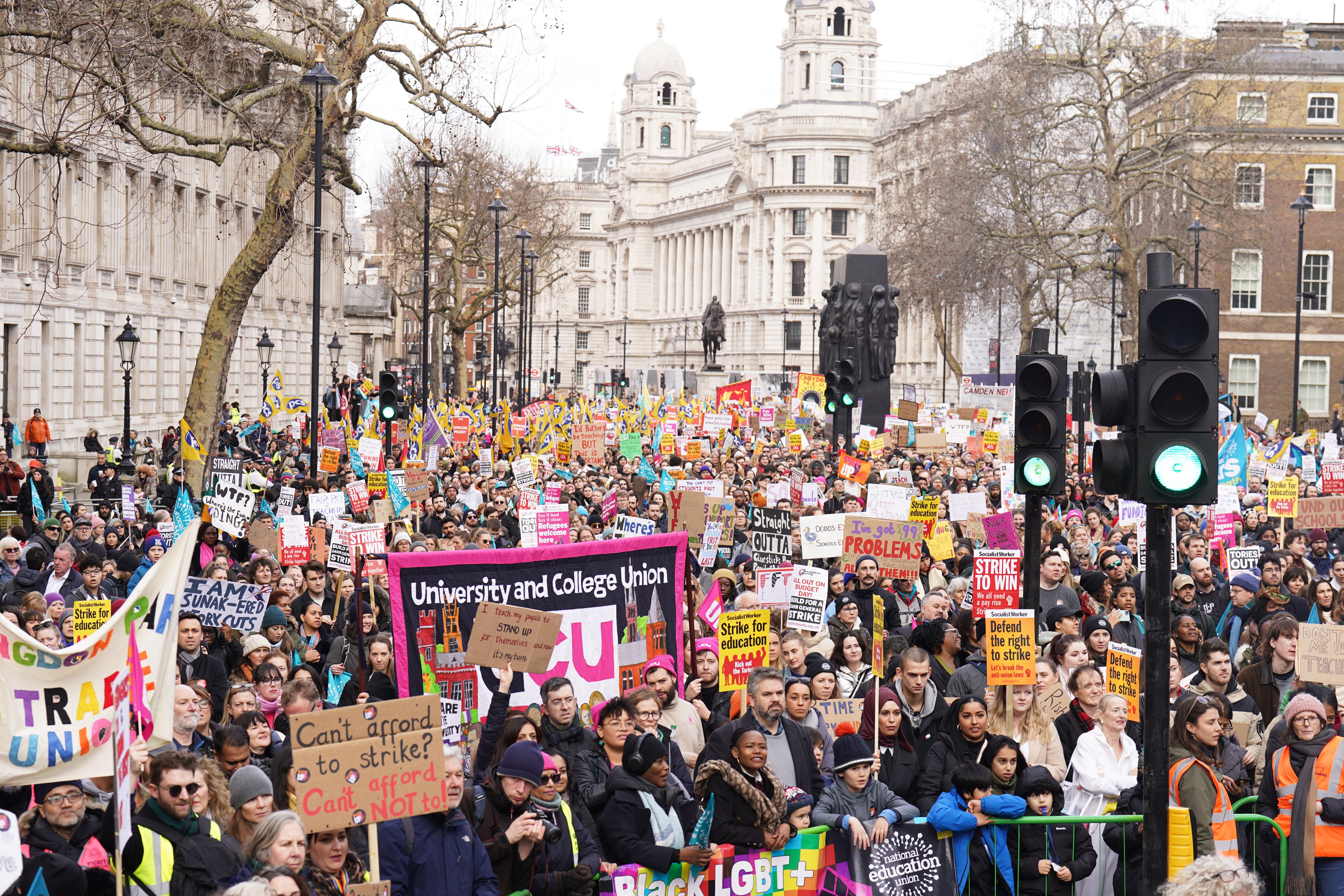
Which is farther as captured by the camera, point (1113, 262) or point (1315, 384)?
point (1315, 384)

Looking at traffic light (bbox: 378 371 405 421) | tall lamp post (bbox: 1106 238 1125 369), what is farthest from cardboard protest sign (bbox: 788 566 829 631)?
tall lamp post (bbox: 1106 238 1125 369)


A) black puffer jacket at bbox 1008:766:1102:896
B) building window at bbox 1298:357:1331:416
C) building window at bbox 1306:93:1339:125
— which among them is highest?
building window at bbox 1306:93:1339:125

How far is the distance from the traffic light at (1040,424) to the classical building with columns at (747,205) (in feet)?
268

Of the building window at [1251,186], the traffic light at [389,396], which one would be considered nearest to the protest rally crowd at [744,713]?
the traffic light at [389,396]

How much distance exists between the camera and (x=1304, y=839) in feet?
24.3

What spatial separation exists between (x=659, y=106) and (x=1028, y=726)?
157 metres

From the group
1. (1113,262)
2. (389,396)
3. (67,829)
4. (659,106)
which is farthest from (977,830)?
(659,106)

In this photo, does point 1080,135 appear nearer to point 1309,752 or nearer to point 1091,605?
point 1091,605

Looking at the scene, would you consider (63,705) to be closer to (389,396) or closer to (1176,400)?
(1176,400)

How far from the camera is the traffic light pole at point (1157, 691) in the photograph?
6.68m

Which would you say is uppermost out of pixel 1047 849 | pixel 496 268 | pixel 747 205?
pixel 747 205

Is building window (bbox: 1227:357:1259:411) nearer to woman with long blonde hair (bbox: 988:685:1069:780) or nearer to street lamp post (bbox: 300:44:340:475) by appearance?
street lamp post (bbox: 300:44:340:475)

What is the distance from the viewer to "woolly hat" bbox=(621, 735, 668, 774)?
23.9 feet

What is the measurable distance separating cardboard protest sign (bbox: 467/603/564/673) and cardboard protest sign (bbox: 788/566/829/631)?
10.5 feet
